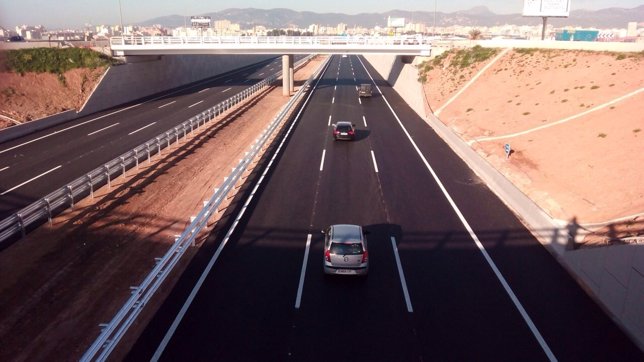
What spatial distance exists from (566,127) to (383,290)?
839 inches

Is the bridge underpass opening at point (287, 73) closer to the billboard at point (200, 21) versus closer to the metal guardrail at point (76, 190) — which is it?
the metal guardrail at point (76, 190)

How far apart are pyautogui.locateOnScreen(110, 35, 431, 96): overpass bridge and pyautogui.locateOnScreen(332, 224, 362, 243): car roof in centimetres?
3745

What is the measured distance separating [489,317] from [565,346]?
6.31ft

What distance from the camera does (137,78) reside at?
5359 centimetres

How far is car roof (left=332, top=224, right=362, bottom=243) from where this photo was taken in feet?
47.3

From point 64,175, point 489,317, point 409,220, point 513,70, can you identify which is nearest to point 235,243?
point 409,220

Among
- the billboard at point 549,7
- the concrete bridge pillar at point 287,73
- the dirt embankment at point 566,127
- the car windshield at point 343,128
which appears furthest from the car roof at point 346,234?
the billboard at point 549,7

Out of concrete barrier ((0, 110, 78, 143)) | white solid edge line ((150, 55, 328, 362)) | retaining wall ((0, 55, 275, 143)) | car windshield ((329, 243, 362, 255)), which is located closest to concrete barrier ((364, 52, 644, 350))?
car windshield ((329, 243, 362, 255))

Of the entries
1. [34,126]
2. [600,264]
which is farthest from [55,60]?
[600,264]

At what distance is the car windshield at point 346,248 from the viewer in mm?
14109

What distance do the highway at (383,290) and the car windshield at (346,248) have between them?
39.2 inches

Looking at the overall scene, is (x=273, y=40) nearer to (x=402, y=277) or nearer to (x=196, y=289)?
(x=402, y=277)

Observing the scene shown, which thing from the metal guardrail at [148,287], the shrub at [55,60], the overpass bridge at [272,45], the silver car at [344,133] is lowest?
the metal guardrail at [148,287]

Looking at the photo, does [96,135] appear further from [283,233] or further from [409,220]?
[409,220]
